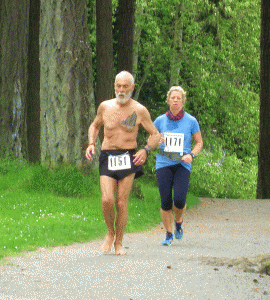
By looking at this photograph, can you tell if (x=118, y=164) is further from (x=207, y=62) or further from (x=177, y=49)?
(x=177, y=49)

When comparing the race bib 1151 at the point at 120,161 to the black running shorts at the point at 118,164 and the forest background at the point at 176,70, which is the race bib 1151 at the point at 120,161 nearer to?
the black running shorts at the point at 118,164

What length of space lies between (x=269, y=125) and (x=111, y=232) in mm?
13243

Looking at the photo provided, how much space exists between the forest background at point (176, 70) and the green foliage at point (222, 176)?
5 cm

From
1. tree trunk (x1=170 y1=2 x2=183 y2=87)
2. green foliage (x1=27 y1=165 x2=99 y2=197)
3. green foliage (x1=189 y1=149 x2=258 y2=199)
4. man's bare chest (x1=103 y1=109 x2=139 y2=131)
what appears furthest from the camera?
green foliage (x1=189 y1=149 x2=258 y2=199)

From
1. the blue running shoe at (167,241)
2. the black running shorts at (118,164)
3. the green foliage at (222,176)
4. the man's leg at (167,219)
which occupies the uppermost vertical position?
the black running shorts at (118,164)

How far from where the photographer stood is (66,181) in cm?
1331

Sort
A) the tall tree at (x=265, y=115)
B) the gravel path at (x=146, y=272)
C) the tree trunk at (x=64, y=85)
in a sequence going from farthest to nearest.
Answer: the tall tree at (x=265, y=115) < the tree trunk at (x=64, y=85) < the gravel path at (x=146, y=272)

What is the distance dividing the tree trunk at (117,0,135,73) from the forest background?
0.29 feet

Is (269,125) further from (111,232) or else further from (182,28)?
(111,232)

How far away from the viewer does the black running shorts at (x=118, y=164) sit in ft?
25.8

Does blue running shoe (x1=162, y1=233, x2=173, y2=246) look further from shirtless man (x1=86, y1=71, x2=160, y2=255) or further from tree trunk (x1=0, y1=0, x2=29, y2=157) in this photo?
tree trunk (x1=0, y1=0, x2=29, y2=157)

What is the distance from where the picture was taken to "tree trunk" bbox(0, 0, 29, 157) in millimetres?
16703

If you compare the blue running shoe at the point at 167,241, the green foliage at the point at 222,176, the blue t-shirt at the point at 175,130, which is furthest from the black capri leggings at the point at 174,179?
the green foliage at the point at 222,176

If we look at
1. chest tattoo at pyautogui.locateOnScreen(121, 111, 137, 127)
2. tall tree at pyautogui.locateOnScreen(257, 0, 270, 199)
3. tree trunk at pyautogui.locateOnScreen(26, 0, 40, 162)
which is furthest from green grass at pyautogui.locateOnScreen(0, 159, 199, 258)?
tall tree at pyautogui.locateOnScreen(257, 0, 270, 199)
